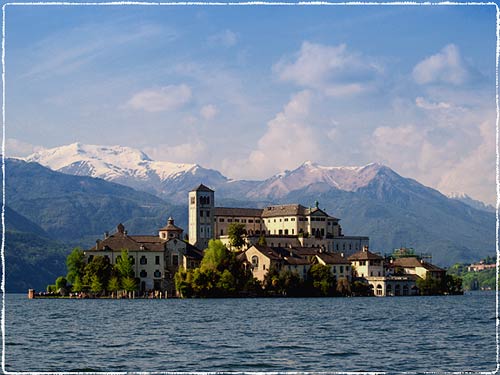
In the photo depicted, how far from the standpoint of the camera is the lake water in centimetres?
5509

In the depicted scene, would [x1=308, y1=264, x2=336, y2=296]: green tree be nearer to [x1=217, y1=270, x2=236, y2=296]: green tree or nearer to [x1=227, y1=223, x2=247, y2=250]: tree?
[x1=227, y1=223, x2=247, y2=250]: tree

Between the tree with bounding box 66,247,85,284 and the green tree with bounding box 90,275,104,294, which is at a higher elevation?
the tree with bounding box 66,247,85,284

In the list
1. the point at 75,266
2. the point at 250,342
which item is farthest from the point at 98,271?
the point at 250,342

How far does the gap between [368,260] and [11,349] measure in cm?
12844

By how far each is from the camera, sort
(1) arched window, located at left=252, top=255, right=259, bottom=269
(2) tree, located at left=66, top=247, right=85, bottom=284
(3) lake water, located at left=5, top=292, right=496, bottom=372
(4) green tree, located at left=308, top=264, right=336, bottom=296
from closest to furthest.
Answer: (3) lake water, located at left=5, top=292, right=496, bottom=372, (2) tree, located at left=66, top=247, right=85, bottom=284, (4) green tree, located at left=308, top=264, right=336, bottom=296, (1) arched window, located at left=252, top=255, right=259, bottom=269

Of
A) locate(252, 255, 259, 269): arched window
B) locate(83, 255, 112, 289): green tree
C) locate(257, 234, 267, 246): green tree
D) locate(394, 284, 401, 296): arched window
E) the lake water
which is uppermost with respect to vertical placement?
locate(257, 234, 267, 246): green tree

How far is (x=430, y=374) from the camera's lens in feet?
166

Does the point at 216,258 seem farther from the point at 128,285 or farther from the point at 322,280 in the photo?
the point at 322,280

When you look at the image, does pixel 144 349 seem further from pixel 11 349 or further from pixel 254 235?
pixel 254 235

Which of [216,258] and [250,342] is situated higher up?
[216,258]

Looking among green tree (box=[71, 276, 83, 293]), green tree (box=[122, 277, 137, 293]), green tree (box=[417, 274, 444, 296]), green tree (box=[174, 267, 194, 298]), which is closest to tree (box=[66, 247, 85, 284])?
green tree (box=[71, 276, 83, 293])

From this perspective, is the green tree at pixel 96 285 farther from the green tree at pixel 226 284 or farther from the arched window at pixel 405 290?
the arched window at pixel 405 290

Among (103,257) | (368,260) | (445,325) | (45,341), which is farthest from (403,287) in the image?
(45,341)

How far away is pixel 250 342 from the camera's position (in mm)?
68625
